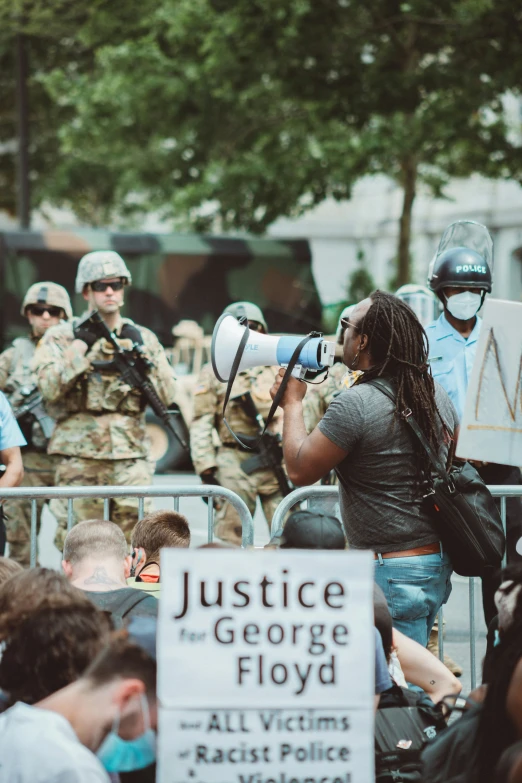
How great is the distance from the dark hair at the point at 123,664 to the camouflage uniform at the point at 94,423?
3605 mm

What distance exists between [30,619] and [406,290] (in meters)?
5.51

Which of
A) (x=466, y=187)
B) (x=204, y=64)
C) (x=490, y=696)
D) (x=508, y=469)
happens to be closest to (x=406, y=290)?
(x=508, y=469)

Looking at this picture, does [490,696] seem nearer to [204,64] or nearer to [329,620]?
[329,620]

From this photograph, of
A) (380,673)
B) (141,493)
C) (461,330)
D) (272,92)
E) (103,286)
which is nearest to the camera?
(380,673)

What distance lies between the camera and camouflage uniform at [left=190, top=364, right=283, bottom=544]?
731 centimetres

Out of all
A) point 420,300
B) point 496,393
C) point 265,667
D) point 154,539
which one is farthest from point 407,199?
point 265,667

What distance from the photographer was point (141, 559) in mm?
4715

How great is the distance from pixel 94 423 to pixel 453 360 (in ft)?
7.51

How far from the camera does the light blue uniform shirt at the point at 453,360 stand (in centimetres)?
547

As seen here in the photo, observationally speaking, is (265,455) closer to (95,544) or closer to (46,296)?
(46,296)

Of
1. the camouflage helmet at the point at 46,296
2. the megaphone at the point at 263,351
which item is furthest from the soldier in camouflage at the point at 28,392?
the megaphone at the point at 263,351

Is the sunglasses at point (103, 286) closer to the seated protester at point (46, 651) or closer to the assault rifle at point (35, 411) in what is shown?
the assault rifle at point (35, 411)

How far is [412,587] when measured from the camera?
4137mm

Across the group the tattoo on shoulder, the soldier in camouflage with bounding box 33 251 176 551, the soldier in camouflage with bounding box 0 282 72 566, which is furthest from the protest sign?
the soldier in camouflage with bounding box 0 282 72 566
